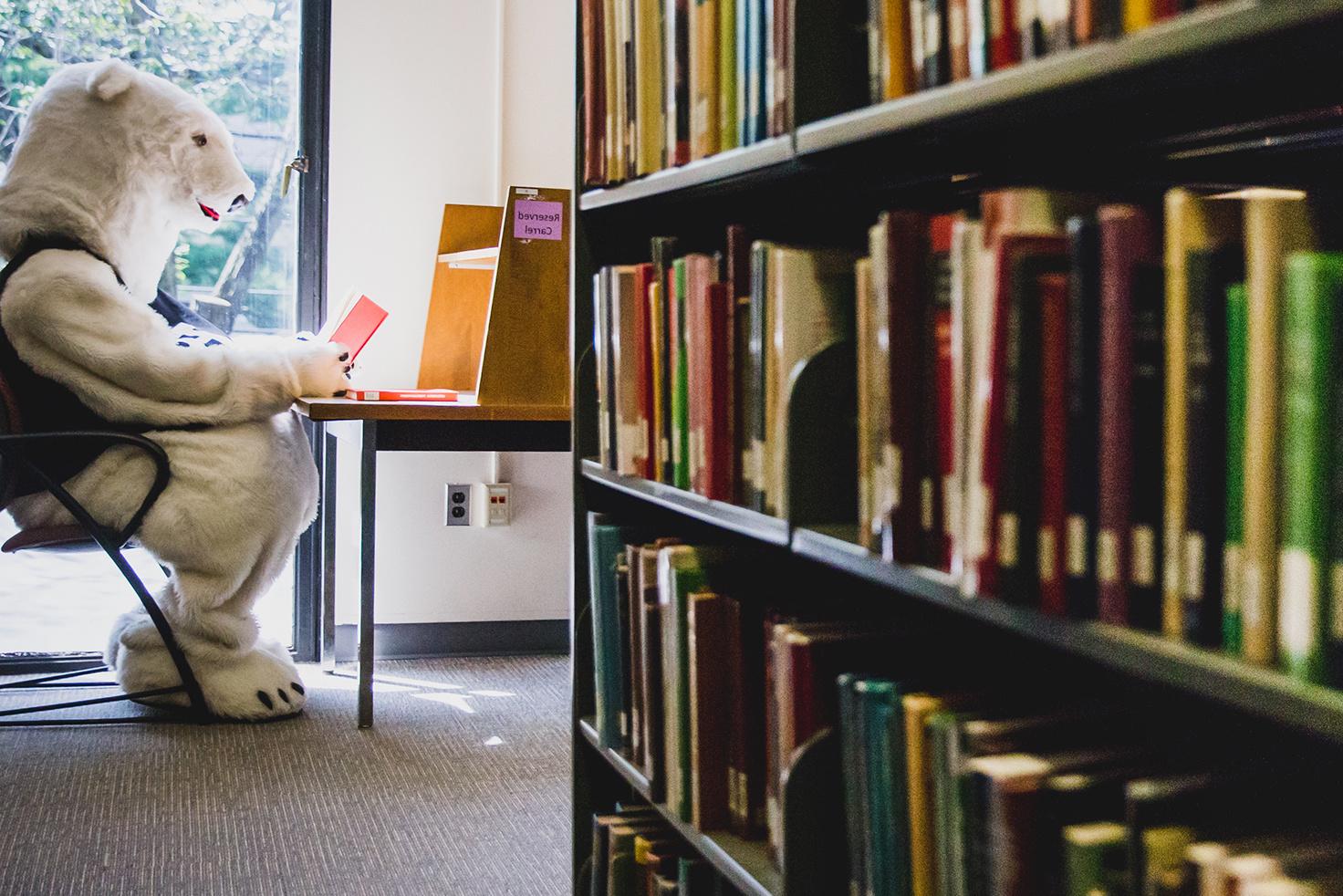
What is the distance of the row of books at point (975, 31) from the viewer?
0.75 m

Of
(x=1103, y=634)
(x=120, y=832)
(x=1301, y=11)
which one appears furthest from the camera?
(x=120, y=832)

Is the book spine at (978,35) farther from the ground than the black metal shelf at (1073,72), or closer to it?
farther from the ground

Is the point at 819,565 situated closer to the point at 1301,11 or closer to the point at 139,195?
the point at 1301,11

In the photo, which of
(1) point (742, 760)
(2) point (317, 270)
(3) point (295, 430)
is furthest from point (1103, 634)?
(2) point (317, 270)

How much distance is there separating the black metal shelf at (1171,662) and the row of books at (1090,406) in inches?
0.5

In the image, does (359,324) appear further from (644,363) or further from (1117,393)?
(1117,393)

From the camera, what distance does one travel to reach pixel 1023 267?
0.79m

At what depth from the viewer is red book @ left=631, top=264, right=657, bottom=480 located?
1520 mm

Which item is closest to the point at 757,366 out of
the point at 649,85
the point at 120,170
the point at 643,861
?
the point at 649,85

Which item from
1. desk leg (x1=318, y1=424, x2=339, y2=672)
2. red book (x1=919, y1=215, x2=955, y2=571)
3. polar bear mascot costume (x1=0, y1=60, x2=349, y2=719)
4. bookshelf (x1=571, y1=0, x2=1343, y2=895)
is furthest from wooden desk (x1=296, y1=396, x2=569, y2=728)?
red book (x1=919, y1=215, x2=955, y2=571)

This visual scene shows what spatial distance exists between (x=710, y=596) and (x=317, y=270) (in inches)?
99.0

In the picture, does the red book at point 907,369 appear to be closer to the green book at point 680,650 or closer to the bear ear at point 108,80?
the green book at point 680,650

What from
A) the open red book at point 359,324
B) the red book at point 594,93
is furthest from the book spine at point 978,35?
the open red book at point 359,324

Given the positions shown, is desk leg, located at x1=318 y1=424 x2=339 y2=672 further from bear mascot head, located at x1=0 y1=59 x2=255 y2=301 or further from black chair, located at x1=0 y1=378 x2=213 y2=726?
bear mascot head, located at x1=0 y1=59 x2=255 y2=301
